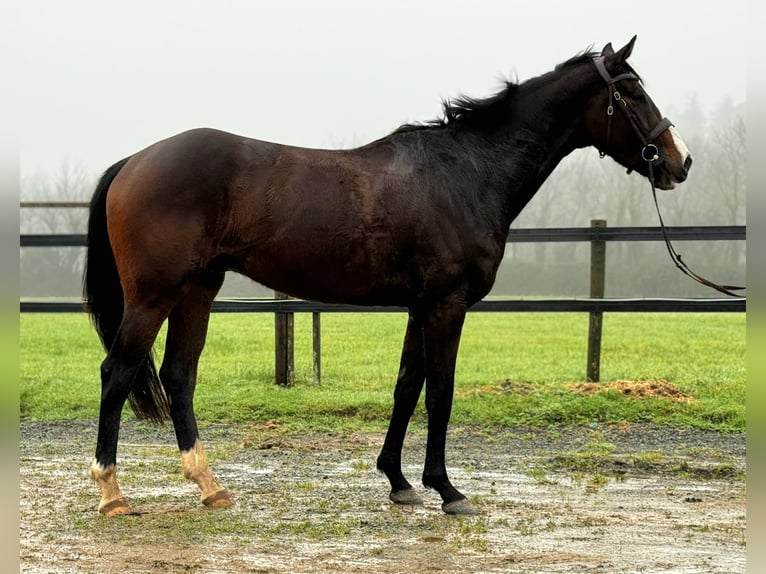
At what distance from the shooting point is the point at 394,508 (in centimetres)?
482

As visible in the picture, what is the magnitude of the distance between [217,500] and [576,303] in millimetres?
4480

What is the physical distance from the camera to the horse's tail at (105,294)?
5184mm

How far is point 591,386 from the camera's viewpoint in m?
8.19

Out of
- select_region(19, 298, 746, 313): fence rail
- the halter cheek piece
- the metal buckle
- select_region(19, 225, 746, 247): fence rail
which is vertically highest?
the halter cheek piece

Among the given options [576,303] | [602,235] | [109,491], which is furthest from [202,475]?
[602,235]

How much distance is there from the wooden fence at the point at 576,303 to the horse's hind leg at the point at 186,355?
3.03m

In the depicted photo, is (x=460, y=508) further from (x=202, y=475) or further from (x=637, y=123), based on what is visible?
(x=637, y=123)

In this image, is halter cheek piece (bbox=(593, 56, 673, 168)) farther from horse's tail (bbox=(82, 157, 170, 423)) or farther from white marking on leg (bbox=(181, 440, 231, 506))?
white marking on leg (bbox=(181, 440, 231, 506))

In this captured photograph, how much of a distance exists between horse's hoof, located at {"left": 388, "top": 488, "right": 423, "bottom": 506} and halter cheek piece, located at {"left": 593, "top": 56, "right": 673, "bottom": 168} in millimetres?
2322

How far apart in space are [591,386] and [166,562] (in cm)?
530

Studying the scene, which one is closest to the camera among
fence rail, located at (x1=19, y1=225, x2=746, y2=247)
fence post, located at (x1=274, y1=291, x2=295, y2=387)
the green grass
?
the green grass

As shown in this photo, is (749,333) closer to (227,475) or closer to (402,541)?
(402,541)

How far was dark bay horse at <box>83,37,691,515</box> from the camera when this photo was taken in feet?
15.6

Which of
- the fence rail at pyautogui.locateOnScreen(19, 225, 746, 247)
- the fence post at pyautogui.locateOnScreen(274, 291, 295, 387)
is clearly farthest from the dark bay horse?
the fence post at pyautogui.locateOnScreen(274, 291, 295, 387)
